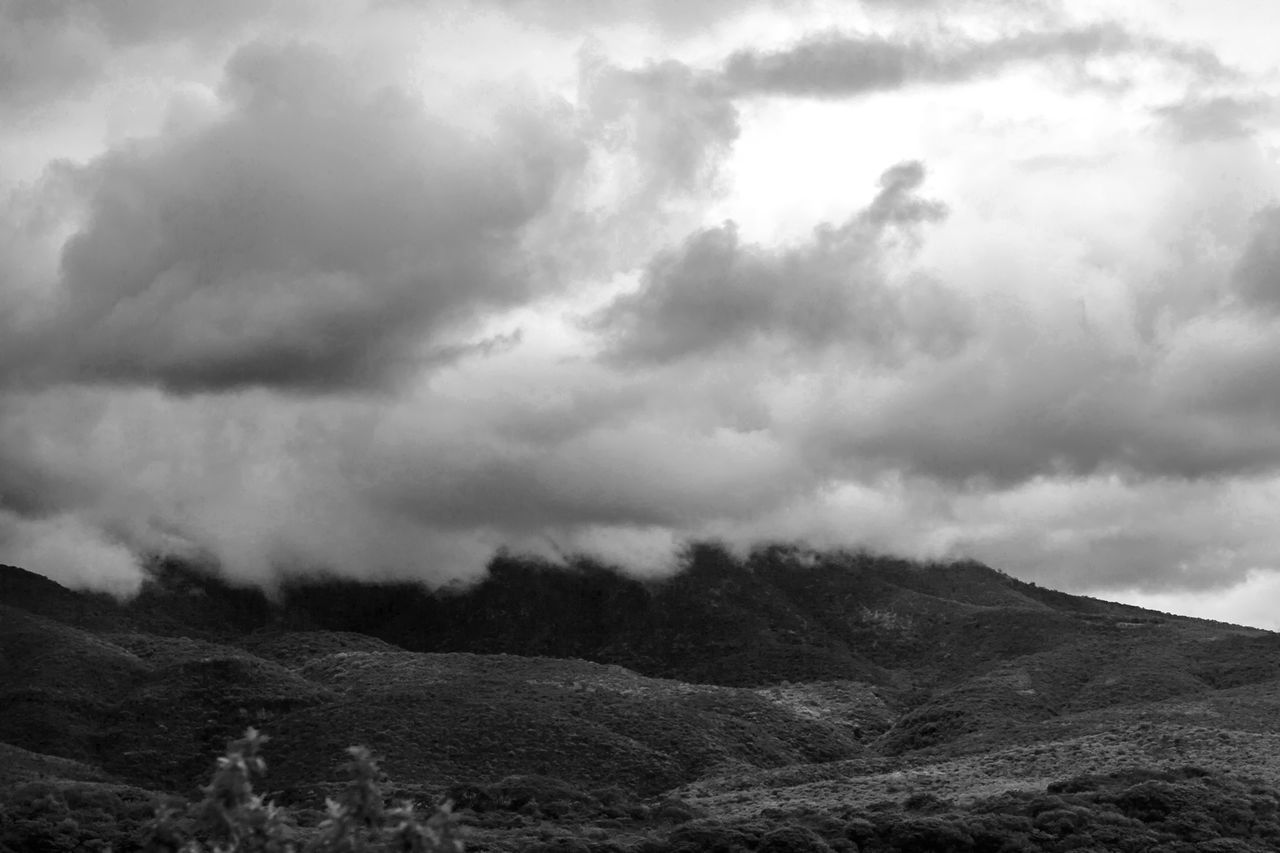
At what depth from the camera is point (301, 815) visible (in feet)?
324

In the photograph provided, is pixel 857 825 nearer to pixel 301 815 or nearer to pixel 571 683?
pixel 301 815

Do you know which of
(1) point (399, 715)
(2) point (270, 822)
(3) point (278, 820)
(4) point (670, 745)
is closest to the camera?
(2) point (270, 822)

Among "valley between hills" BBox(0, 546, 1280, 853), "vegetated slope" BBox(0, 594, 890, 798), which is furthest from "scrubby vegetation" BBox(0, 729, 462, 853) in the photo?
"vegetated slope" BBox(0, 594, 890, 798)

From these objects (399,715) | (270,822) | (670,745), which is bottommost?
Answer: (270,822)

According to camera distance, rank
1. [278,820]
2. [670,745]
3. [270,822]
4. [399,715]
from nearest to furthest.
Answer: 1. [270,822]
2. [278,820]
3. [670,745]
4. [399,715]

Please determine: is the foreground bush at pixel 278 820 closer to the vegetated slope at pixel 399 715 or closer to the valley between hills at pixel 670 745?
the valley between hills at pixel 670 745

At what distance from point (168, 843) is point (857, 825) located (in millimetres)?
65586

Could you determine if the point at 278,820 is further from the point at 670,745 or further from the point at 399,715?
the point at 399,715

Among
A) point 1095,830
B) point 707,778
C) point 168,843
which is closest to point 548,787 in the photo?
point 707,778

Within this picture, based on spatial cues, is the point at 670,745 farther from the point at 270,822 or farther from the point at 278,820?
the point at 270,822

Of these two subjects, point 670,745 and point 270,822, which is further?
point 670,745

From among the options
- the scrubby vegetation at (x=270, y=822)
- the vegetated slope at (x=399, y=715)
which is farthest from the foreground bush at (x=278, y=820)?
the vegetated slope at (x=399, y=715)

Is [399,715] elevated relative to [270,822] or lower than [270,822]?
elevated

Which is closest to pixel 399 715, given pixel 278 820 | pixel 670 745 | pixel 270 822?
pixel 670 745
